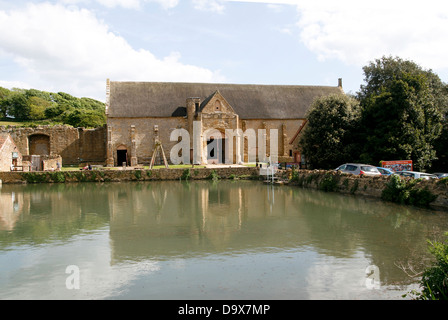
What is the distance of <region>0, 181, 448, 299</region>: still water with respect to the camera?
307 inches

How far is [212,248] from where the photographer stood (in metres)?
10.8

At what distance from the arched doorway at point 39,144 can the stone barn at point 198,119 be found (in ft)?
26.7

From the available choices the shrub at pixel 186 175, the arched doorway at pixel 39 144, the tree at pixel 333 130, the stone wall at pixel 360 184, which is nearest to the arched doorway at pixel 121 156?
the arched doorway at pixel 39 144

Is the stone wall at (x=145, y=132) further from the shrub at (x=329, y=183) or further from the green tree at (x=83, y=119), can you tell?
the green tree at (x=83, y=119)

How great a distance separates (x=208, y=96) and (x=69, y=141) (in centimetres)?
1617

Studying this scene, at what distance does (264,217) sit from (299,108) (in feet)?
102

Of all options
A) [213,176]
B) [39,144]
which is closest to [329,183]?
[213,176]

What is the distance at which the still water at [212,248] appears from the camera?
780 cm

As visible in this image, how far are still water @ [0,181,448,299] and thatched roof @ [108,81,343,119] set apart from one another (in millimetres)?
21653

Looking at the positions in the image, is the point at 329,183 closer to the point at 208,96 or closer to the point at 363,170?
the point at 363,170

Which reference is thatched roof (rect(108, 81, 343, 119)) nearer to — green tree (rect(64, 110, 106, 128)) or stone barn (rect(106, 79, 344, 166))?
stone barn (rect(106, 79, 344, 166))

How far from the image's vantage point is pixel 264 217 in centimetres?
1545
